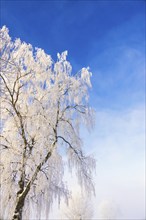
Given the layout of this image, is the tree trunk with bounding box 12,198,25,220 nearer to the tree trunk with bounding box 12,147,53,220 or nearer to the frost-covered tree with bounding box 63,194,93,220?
the tree trunk with bounding box 12,147,53,220

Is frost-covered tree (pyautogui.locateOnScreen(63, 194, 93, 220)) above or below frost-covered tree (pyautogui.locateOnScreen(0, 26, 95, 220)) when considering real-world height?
→ below

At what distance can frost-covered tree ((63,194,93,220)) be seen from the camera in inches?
1352

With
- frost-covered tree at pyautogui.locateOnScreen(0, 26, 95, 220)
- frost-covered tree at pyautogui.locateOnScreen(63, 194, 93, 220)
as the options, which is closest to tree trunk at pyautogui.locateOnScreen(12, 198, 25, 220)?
frost-covered tree at pyautogui.locateOnScreen(0, 26, 95, 220)

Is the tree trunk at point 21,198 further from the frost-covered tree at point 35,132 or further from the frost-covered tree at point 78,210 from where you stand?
the frost-covered tree at point 78,210

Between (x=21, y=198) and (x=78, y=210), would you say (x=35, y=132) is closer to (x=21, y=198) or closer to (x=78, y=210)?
(x=21, y=198)

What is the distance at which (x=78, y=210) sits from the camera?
115ft

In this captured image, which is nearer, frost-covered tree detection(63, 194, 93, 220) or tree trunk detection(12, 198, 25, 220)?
tree trunk detection(12, 198, 25, 220)

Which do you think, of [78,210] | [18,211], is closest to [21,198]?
[18,211]

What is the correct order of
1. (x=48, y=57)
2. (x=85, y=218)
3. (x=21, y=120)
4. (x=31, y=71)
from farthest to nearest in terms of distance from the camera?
(x=85, y=218) → (x=48, y=57) → (x=31, y=71) → (x=21, y=120)

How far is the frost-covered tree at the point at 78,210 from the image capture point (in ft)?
113

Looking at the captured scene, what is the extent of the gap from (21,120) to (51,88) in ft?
5.91

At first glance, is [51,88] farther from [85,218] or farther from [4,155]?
[85,218]

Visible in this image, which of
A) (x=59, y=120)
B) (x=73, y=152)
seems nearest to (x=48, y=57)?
(x=59, y=120)

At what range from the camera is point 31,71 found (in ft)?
30.5
